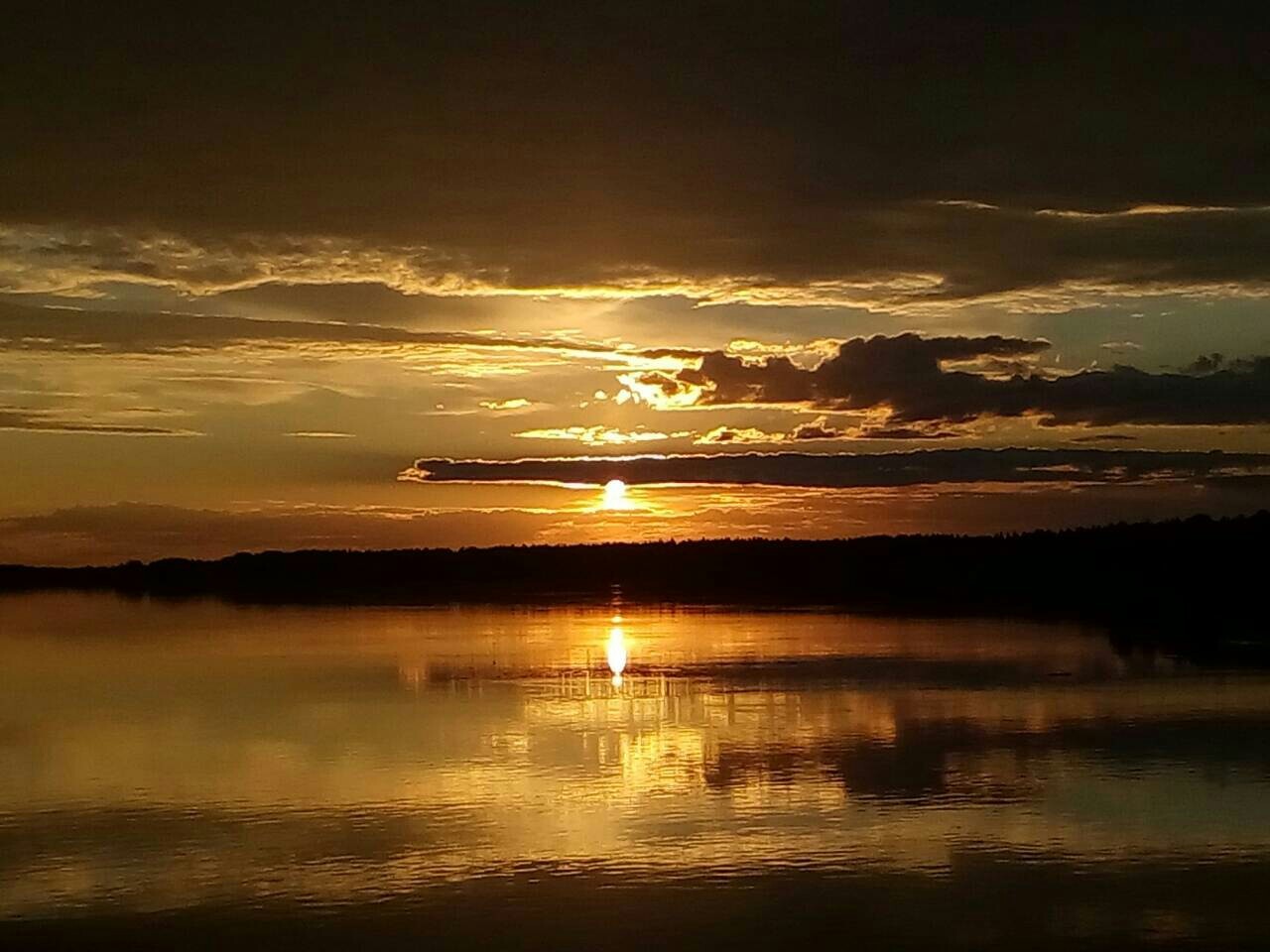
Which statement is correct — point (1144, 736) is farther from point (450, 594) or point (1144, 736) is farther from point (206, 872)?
point (450, 594)

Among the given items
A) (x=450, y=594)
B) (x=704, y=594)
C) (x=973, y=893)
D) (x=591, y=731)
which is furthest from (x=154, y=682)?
(x=450, y=594)

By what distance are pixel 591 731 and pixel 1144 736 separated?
8.62 metres

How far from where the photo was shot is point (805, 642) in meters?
44.9

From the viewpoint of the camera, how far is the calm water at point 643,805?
588 inches

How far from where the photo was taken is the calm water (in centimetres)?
1493

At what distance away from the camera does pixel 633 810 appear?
776 inches

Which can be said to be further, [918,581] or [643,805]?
[918,581]

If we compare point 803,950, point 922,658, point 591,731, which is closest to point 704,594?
point 922,658

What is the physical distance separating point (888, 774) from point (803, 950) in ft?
27.6

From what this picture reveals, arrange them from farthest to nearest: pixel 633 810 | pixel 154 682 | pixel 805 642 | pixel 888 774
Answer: pixel 805 642 < pixel 154 682 < pixel 888 774 < pixel 633 810

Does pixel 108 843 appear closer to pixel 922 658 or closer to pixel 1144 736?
pixel 1144 736

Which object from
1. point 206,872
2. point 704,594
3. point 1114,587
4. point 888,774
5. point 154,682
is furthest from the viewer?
point 704,594

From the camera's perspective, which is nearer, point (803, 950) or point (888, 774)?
point (803, 950)

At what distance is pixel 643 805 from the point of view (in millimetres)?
19984
